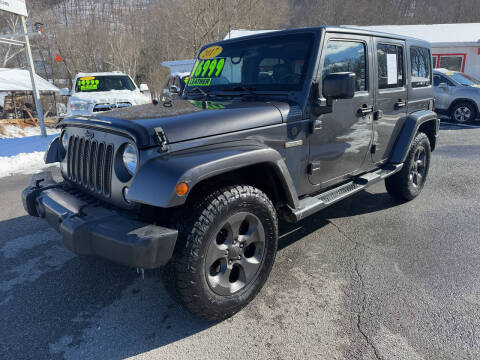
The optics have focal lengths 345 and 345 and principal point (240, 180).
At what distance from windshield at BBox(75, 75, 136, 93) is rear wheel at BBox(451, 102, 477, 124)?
408 inches

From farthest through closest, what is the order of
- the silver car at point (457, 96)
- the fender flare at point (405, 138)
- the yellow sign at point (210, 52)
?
the silver car at point (457, 96) < the fender flare at point (405, 138) < the yellow sign at point (210, 52)

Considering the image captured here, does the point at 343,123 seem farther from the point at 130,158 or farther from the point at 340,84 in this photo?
the point at 130,158

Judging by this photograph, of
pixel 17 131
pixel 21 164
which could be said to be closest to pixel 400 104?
pixel 21 164

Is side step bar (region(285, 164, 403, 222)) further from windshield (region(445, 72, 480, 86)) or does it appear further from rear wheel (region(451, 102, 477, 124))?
windshield (region(445, 72, 480, 86))

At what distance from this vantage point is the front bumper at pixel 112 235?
1.91m

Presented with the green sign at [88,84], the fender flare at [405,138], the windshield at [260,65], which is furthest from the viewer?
the green sign at [88,84]

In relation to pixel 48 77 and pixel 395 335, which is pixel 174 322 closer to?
pixel 395 335

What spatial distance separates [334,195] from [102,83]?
9.00 metres

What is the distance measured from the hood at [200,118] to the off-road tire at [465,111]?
11034 millimetres

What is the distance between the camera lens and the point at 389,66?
12.5ft

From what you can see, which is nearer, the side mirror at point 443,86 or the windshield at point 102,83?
the windshield at point 102,83

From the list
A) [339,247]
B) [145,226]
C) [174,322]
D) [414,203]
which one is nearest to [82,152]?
[145,226]

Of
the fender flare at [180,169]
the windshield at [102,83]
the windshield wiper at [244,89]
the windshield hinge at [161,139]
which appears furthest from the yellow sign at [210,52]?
the windshield at [102,83]

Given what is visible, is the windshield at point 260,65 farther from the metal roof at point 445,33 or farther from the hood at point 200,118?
the metal roof at point 445,33
